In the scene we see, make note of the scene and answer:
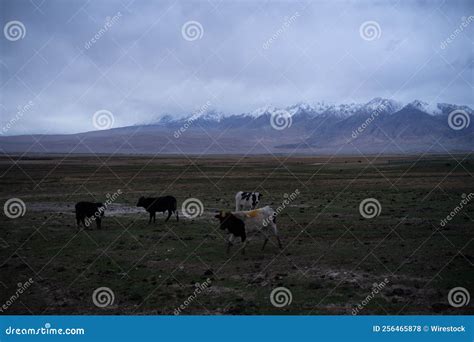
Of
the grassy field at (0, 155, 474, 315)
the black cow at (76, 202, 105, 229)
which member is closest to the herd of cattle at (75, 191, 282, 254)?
the black cow at (76, 202, 105, 229)

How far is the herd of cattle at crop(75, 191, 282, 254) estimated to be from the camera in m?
14.2

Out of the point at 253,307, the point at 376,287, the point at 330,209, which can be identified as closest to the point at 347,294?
the point at 376,287

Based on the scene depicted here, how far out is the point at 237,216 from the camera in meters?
14.3

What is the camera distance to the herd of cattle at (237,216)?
46.6ft

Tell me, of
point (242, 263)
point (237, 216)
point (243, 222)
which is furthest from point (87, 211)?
point (242, 263)

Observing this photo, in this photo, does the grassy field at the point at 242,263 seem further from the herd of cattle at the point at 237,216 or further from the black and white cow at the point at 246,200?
the black and white cow at the point at 246,200

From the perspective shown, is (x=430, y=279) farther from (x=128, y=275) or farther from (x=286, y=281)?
(x=128, y=275)

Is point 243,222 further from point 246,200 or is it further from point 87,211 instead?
point 87,211

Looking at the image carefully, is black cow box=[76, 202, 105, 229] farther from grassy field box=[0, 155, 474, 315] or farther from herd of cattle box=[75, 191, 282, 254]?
grassy field box=[0, 155, 474, 315]

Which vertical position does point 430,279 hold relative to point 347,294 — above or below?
A: above

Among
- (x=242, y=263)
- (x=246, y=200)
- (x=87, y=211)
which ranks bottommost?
(x=242, y=263)

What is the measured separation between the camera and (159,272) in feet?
40.3

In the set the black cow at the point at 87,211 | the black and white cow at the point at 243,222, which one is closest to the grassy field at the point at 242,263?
the black cow at the point at 87,211
